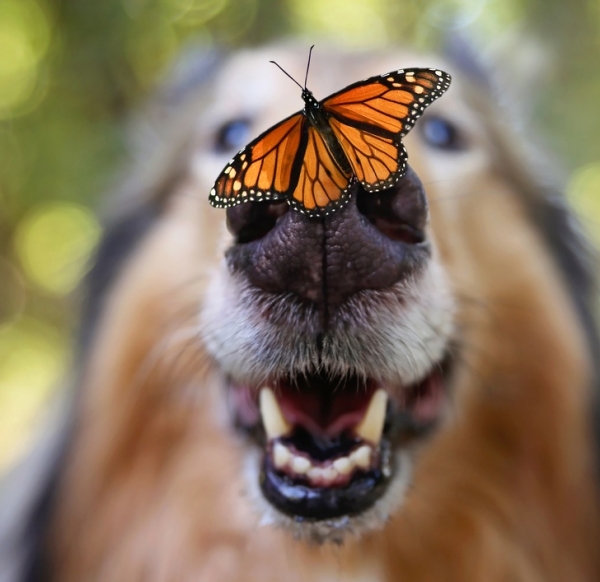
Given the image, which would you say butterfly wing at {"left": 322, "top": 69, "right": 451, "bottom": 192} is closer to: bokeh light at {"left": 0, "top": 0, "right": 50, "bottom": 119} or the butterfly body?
the butterfly body

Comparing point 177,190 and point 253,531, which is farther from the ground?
point 177,190

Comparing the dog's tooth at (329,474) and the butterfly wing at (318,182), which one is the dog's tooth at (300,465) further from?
the butterfly wing at (318,182)

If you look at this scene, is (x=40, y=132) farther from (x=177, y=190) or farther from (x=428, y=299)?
(x=428, y=299)

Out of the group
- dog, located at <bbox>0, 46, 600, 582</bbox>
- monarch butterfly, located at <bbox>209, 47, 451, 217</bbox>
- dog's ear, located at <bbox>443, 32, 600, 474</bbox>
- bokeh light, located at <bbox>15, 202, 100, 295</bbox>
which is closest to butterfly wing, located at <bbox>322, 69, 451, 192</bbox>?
monarch butterfly, located at <bbox>209, 47, 451, 217</bbox>

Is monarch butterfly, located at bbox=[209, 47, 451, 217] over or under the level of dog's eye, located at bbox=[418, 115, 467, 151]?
under

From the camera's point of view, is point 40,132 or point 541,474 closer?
point 541,474

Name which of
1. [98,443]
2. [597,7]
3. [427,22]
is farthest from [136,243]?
[597,7]
